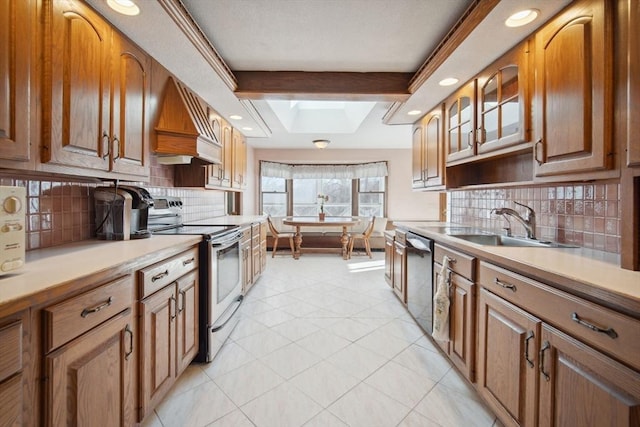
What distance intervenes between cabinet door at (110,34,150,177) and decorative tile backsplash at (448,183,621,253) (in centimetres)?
273

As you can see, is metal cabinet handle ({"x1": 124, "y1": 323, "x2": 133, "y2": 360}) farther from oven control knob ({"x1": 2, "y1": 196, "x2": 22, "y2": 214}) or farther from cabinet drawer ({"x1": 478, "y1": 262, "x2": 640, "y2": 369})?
cabinet drawer ({"x1": 478, "y1": 262, "x2": 640, "y2": 369})

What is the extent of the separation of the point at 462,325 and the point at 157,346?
1.74 meters

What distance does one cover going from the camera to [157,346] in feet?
4.95

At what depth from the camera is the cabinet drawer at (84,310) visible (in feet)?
3.00

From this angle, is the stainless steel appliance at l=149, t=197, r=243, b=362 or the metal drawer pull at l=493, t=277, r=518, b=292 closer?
the metal drawer pull at l=493, t=277, r=518, b=292

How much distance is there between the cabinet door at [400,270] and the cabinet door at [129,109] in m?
2.40

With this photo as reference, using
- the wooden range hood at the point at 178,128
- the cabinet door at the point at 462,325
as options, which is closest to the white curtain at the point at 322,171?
the wooden range hood at the point at 178,128

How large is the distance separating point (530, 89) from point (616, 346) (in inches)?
58.1

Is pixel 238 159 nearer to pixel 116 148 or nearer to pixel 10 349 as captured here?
pixel 116 148

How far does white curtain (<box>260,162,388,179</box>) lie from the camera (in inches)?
259

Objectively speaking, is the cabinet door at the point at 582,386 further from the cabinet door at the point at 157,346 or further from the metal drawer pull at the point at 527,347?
the cabinet door at the point at 157,346

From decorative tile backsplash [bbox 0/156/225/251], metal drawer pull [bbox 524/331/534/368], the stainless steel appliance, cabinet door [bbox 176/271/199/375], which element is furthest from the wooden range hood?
metal drawer pull [bbox 524/331/534/368]

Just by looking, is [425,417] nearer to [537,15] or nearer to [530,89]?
[530,89]

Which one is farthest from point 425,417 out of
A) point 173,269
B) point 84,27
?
point 84,27
